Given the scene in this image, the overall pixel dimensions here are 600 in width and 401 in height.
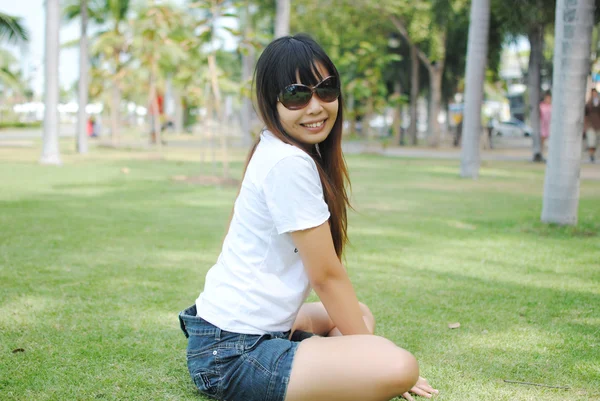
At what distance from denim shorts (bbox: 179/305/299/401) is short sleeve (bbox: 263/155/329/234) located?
43 centimetres

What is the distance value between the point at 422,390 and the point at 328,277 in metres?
0.71

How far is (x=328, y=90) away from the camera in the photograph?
2.73 meters

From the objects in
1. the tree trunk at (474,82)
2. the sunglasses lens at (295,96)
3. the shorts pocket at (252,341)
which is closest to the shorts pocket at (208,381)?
the shorts pocket at (252,341)

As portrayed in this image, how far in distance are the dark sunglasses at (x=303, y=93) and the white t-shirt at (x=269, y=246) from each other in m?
0.15

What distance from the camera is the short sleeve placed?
100 inches

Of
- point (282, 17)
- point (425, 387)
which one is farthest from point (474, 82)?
point (425, 387)

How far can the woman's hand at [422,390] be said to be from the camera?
2908 mm

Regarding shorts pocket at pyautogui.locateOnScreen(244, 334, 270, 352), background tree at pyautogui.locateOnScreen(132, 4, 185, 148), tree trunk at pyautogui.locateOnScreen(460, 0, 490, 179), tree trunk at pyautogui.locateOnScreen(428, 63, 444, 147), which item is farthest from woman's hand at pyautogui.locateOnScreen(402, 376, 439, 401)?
tree trunk at pyautogui.locateOnScreen(428, 63, 444, 147)

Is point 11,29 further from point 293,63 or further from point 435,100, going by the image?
point 293,63

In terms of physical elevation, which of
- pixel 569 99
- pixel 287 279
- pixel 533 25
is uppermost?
pixel 533 25

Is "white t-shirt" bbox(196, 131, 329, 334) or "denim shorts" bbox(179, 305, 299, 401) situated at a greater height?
"white t-shirt" bbox(196, 131, 329, 334)

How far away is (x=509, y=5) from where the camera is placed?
13.6 m

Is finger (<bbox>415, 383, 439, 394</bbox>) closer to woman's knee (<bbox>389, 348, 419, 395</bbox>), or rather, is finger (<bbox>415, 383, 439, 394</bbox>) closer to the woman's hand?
the woman's hand

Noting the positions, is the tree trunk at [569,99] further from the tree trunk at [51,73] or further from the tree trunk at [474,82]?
the tree trunk at [51,73]
